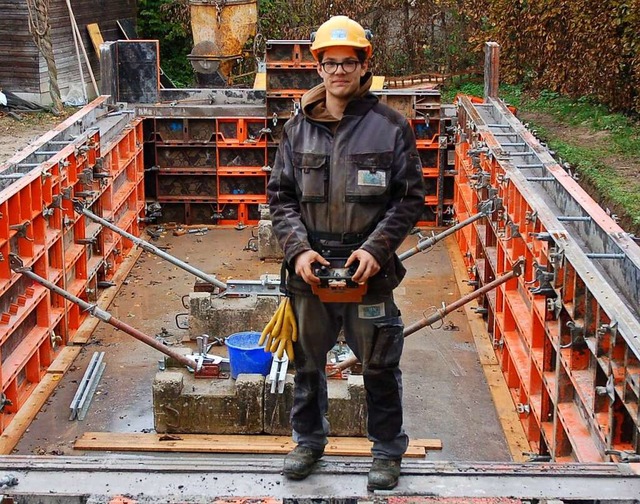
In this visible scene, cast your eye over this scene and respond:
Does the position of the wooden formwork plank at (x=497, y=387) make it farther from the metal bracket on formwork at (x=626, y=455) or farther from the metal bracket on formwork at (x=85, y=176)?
the metal bracket on formwork at (x=85, y=176)

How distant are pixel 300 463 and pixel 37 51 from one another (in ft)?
65.9

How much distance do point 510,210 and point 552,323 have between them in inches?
93.3

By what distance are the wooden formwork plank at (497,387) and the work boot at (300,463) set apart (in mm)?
3454

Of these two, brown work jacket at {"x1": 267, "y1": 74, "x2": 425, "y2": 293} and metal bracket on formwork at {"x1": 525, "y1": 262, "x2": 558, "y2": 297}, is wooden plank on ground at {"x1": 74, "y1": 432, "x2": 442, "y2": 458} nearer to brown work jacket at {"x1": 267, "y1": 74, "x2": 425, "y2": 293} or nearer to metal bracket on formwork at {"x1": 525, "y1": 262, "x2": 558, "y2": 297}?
metal bracket on formwork at {"x1": 525, "y1": 262, "x2": 558, "y2": 297}

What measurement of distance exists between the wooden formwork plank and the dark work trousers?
11.0ft

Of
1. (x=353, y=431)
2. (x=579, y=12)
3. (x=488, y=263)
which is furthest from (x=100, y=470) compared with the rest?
(x=579, y=12)

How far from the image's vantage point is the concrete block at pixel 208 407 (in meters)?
8.73

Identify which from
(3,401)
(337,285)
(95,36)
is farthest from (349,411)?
(95,36)

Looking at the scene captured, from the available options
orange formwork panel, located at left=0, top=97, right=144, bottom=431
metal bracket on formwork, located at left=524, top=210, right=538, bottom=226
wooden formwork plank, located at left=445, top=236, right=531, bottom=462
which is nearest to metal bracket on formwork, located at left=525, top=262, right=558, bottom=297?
metal bracket on formwork, located at left=524, top=210, right=538, bottom=226

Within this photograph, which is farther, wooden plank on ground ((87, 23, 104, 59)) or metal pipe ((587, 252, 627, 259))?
wooden plank on ground ((87, 23, 104, 59))

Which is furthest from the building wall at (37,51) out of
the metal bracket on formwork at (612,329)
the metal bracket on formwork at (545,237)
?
the metal bracket on formwork at (612,329)

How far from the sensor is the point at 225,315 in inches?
435

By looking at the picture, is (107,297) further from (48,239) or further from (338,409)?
(338,409)

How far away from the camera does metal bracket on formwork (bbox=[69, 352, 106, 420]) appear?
9219mm
